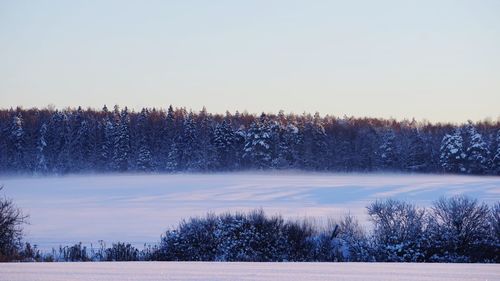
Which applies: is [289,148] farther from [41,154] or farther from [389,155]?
[41,154]

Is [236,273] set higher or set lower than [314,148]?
lower

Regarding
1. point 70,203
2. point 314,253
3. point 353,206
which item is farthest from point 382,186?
point 314,253

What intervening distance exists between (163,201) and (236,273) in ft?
138

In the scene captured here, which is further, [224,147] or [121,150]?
[224,147]

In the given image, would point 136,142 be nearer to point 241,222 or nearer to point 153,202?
point 153,202

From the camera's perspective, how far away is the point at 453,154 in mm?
86188

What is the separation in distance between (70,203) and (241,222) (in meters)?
29.1

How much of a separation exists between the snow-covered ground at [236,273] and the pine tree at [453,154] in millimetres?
82082

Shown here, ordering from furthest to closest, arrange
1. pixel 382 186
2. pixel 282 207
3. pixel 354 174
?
pixel 354 174 → pixel 382 186 → pixel 282 207

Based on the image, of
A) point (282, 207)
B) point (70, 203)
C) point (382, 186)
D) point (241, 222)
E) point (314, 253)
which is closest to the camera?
point (314, 253)

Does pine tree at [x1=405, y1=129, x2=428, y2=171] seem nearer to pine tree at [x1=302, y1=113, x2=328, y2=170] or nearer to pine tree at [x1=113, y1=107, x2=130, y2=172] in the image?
pine tree at [x1=302, y1=113, x2=328, y2=170]

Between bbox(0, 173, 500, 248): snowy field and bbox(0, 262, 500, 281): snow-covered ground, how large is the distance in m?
17.3

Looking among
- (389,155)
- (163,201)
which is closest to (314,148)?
(389,155)

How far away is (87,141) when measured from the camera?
316ft
